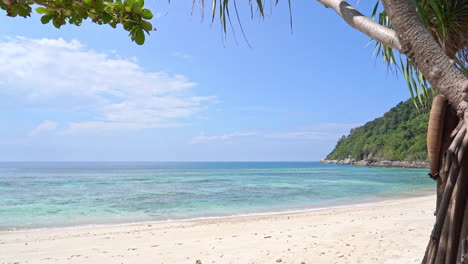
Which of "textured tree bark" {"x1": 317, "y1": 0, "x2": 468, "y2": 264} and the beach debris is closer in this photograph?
"textured tree bark" {"x1": 317, "y1": 0, "x2": 468, "y2": 264}

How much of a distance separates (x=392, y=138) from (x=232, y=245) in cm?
8243

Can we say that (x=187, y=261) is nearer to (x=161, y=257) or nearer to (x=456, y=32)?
(x=161, y=257)

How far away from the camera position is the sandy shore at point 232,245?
16.8ft

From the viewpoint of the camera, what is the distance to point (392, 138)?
79.8m

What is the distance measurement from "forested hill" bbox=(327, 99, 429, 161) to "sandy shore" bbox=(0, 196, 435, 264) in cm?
6073

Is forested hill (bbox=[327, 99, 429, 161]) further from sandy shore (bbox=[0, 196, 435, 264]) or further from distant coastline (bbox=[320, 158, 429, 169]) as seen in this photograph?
sandy shore (bbox=[0, 196, 435, 264])

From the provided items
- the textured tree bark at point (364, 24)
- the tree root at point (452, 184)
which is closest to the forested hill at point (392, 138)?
the textured tree bark at point (364, 24)

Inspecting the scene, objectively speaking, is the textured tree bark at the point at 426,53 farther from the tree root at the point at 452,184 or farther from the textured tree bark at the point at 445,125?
the tree root at the point at 452,184

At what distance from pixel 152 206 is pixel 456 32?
15089 millimetres

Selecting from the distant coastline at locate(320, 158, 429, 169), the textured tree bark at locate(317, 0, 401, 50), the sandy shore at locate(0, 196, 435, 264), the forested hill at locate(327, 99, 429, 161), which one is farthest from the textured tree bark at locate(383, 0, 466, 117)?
the distant coastline at locate(320, 158, 429, 169)

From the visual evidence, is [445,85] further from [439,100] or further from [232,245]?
[232,245]

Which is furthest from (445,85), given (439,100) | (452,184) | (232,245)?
(232,245)

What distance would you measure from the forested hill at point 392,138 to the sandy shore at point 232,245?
2391 inches

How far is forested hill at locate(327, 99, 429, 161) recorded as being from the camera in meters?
71.3
